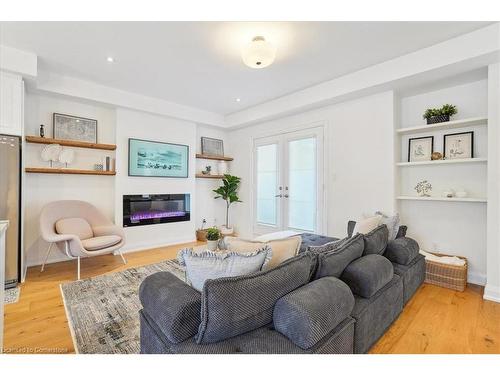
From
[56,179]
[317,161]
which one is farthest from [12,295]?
[317,161]

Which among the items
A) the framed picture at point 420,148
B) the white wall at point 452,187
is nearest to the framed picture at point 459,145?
the white wall at point 452,187

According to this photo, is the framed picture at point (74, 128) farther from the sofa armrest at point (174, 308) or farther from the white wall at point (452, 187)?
the white wall at point (452, 187)

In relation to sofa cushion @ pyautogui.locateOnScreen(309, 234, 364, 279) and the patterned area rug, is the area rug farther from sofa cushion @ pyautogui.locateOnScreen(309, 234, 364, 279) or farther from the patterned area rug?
sofa cushion @ pyautogui.locateOnScreen(309, 234, 364, 279)

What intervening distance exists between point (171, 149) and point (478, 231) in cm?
469

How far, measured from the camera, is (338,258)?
63.7 inches

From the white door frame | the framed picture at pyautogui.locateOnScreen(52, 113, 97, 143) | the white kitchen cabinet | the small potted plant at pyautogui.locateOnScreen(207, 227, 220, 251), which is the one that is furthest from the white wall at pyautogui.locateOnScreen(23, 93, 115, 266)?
the white door frame

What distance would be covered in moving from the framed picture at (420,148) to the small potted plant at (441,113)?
0.28m

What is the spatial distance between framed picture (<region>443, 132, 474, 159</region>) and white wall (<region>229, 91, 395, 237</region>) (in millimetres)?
603

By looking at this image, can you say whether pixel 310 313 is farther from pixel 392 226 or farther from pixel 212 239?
pixel 392 226

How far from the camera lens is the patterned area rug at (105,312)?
180cm

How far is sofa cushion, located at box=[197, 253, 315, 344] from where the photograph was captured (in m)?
1.05
